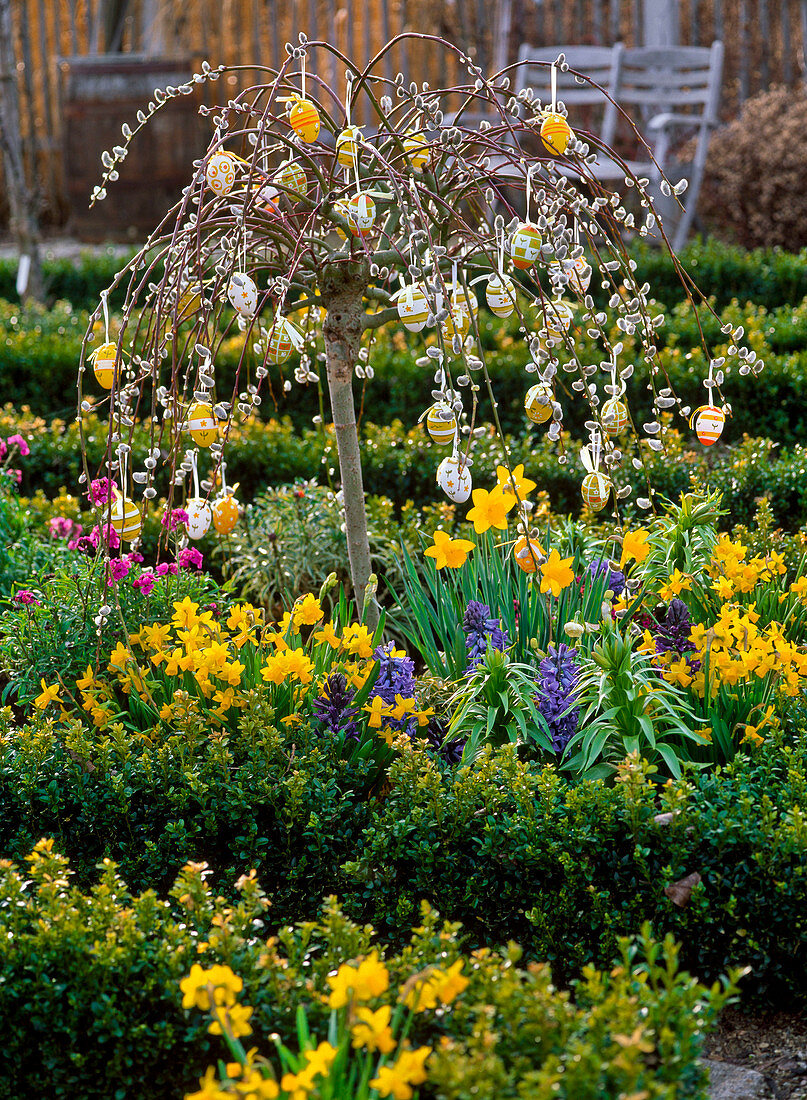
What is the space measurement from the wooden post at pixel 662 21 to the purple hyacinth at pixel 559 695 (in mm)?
8101

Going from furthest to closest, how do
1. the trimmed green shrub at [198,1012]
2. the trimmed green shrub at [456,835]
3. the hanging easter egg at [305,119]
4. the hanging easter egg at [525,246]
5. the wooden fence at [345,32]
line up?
the wooden fence at [345,32] < the hanging easter egg at [305,119] < the hanging easter egg at [525,246] < the trimmed green shrub at [456,835] < the trimmed green shrub at [198,1012]

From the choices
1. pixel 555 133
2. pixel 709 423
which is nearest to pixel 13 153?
pixel 555 133

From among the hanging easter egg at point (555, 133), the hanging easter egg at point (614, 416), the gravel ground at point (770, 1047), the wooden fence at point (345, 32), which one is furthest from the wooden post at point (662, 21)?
the gravel ground at point (770, 1047)

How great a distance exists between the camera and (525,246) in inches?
75.6

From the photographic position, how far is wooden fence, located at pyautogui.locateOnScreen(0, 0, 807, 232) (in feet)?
29.7

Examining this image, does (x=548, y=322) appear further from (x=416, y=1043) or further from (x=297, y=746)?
(x=416, y=1043)

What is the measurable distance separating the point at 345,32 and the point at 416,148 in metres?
9.06

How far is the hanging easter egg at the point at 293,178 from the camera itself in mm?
2244

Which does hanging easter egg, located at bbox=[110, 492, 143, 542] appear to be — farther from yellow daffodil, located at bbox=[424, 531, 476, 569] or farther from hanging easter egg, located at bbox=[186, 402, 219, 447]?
yellow daffodil, located at bbox=[424, 531, 476, 569]

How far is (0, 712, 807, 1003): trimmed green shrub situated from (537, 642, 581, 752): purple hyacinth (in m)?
0.14

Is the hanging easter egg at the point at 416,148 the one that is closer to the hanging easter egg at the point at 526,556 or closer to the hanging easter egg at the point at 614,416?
the hanging easter egg at the point at 614,416

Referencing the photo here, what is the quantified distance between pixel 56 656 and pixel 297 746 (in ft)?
2.21

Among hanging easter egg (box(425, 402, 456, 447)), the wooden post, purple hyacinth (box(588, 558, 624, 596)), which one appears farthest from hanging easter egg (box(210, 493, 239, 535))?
the wooden post

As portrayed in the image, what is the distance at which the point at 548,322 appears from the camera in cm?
217
